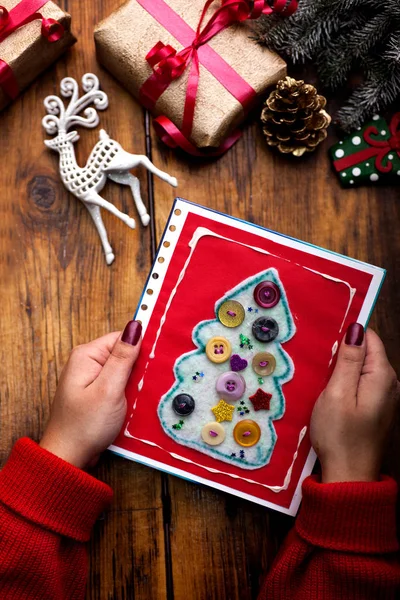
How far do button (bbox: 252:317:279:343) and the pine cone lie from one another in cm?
28

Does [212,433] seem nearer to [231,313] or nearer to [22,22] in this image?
[231,313]

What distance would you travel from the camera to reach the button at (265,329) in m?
0.92

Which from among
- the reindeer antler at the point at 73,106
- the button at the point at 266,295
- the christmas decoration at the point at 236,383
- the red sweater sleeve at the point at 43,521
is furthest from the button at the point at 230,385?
the reindeer antler at the point at 73,106

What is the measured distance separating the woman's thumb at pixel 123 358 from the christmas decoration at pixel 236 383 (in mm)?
77

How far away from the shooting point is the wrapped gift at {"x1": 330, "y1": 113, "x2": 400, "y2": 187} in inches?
38.0

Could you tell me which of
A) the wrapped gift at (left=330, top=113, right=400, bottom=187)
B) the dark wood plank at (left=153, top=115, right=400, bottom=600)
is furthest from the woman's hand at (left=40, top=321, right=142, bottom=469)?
the wrapped gift at (left=330, top=113, right=400, bottom=187)

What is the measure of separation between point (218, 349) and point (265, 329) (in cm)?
8

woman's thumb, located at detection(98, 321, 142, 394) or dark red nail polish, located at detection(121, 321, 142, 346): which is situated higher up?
dark red nail polish, located at detection(121, 321, 142, 346)

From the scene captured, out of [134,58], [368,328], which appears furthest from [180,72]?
[368,328]

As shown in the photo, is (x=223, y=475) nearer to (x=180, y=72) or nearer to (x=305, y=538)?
(x=305, y=538)

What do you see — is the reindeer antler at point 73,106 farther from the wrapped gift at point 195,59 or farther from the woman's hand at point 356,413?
the woman's hand at point 356,413

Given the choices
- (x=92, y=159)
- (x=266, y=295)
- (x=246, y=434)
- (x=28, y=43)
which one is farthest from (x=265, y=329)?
(x=28, y=43)

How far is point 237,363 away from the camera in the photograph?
920 millimetres

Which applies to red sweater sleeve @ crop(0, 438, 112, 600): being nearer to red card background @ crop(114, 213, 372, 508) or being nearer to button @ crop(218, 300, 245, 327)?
red card background @ crop(114, 213, 372, 508)
